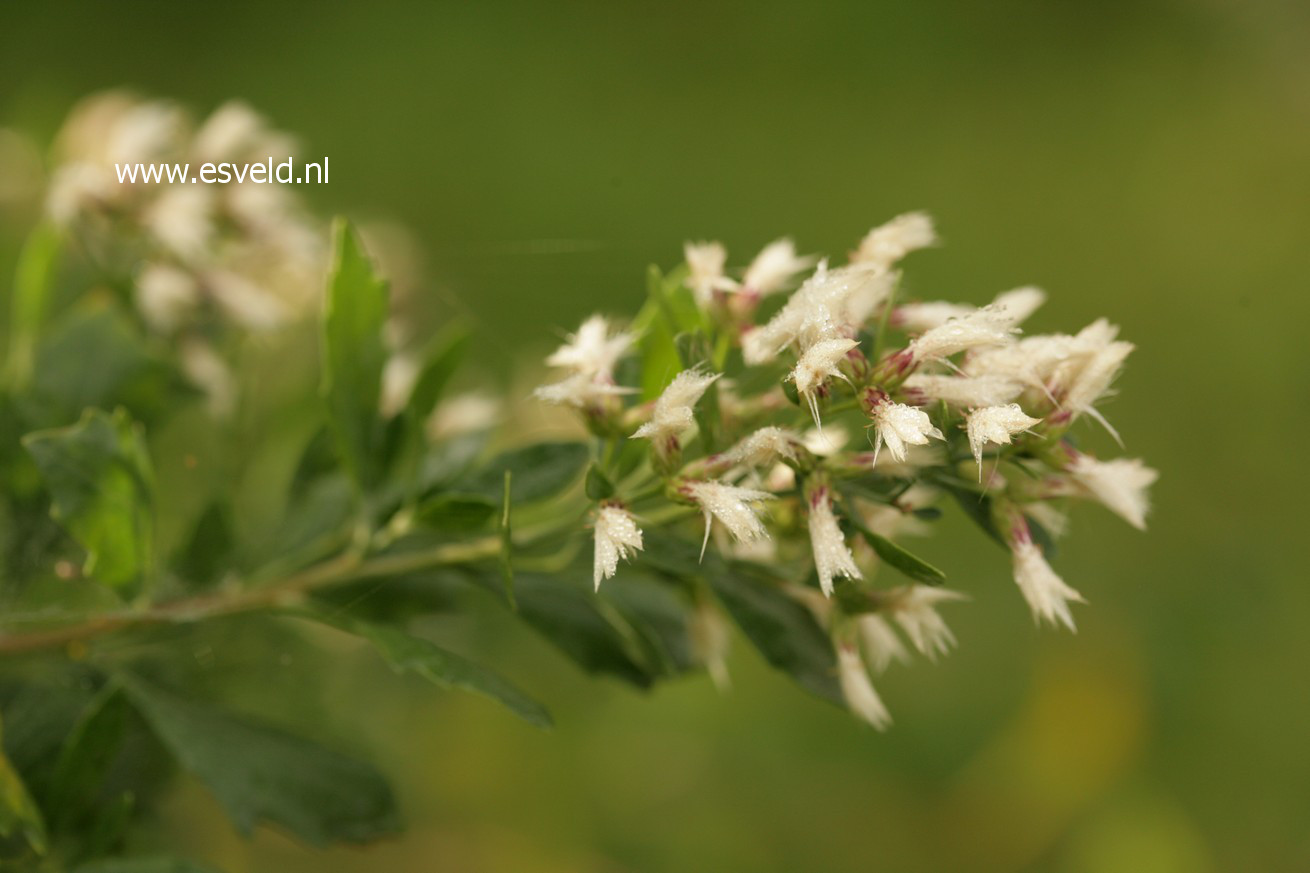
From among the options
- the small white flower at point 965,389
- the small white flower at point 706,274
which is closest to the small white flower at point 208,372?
the small white flower at point 706,274

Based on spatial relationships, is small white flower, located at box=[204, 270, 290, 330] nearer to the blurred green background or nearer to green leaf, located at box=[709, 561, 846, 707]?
the blurred green background

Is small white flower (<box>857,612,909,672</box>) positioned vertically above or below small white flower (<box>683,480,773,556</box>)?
below

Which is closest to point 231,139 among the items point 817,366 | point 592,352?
point 592,352

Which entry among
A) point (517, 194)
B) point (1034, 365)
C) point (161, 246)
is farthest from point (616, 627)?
point (517, 194)

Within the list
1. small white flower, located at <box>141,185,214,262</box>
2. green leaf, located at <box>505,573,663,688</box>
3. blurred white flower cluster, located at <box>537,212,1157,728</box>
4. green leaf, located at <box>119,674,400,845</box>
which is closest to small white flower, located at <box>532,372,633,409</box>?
blurred white flower cluster, located at <box>537,212,1157,728</box>

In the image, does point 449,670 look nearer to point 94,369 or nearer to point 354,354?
point 354,354
